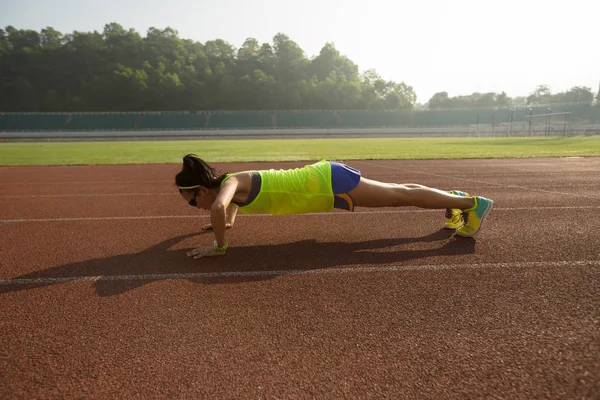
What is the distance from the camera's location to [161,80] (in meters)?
84.2

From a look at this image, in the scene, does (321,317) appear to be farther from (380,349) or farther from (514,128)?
(514,128)

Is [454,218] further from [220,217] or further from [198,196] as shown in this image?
[198,196]

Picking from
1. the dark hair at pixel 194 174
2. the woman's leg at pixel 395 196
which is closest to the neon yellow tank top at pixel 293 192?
the woman's leg at pixel 395 196

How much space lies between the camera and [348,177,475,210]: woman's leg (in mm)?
4422

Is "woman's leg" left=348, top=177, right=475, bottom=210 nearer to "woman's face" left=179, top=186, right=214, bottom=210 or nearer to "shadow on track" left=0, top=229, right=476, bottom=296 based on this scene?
"shadow on track" left=0, top=229, right=476, bottom=296

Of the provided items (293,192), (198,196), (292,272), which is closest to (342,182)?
(293,192)

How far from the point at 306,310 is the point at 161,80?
297 ft

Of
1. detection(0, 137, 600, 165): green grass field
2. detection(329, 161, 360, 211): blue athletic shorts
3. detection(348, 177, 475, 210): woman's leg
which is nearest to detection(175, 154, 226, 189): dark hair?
detection(329, 161, 360, 211): blue athletic shorts

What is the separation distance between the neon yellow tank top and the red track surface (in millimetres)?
566

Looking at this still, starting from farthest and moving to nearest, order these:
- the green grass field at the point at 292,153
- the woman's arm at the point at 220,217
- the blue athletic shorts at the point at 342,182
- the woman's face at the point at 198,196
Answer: the green grass field at the point at 292,153
the blue athletic shorts at the point at 342,182
the woman's face at the point at 198,196
the woman's arm at the point at 220,217

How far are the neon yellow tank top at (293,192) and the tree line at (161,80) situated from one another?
280 ft

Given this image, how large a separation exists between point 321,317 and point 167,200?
20.1ft

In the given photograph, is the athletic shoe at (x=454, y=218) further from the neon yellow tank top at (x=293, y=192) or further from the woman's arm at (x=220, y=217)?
the woman's arm at (x=220, y=217)

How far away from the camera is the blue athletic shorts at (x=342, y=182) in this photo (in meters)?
4.35
